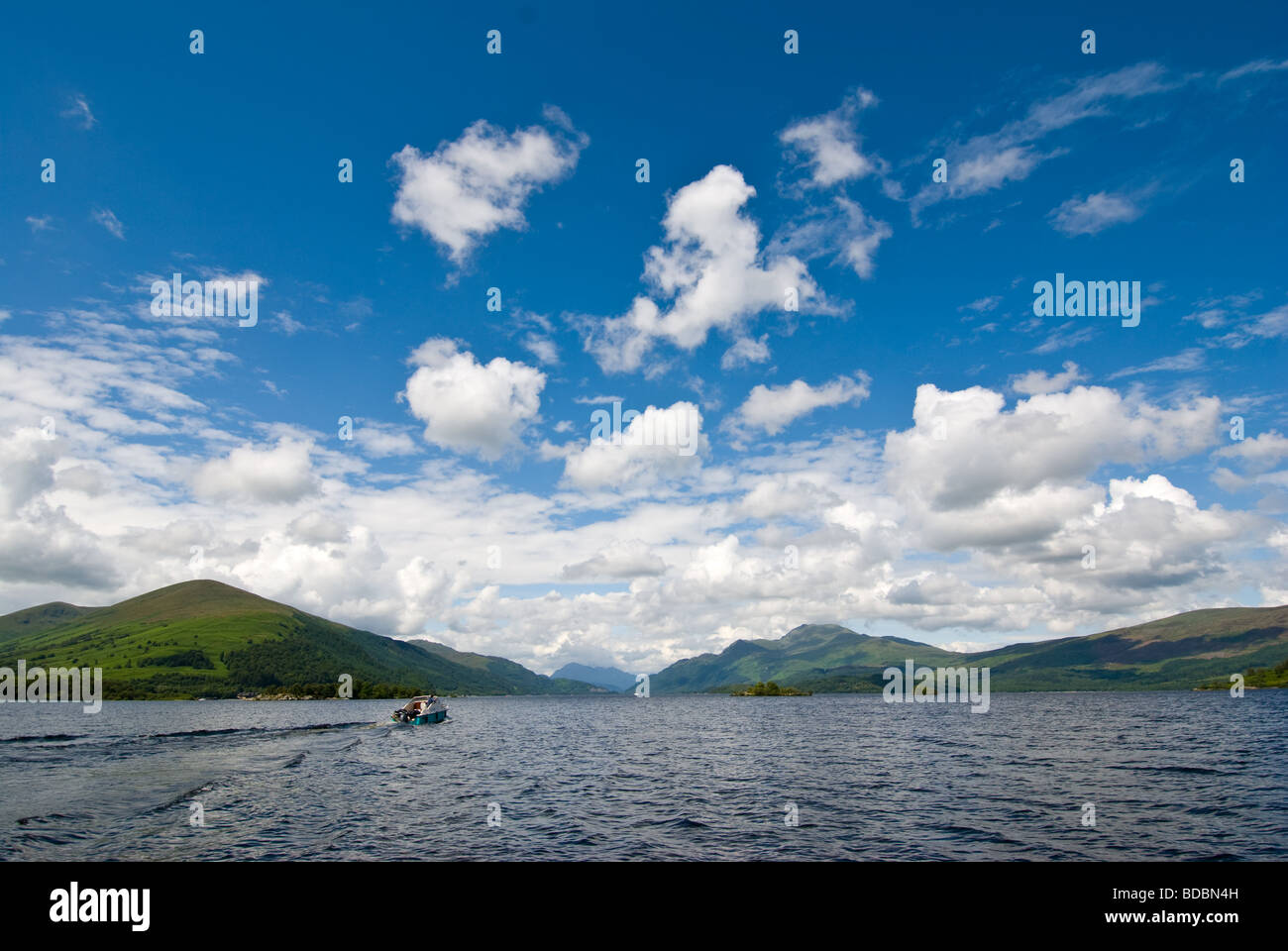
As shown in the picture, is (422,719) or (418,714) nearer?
(418,714)

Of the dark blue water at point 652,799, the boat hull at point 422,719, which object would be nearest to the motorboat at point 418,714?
the boat hull at point 422,719

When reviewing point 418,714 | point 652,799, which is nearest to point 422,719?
point 418,714

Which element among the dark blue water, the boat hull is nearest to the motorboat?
the boat hull

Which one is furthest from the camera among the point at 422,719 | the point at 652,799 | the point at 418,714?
the point at 422,719

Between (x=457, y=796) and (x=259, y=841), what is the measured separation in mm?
17441

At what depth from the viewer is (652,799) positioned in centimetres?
5181

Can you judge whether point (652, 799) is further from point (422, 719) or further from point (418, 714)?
point (422, 719)

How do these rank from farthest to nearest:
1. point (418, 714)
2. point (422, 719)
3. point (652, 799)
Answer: point (422, 719)
point (418, 714)
point (652, 799)

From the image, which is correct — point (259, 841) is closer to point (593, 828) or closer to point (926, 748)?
point (593, 828)

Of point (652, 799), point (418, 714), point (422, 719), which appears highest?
point (652, 799)

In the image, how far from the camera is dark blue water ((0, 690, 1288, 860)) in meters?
36.7

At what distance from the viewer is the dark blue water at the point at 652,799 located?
3669 cm
